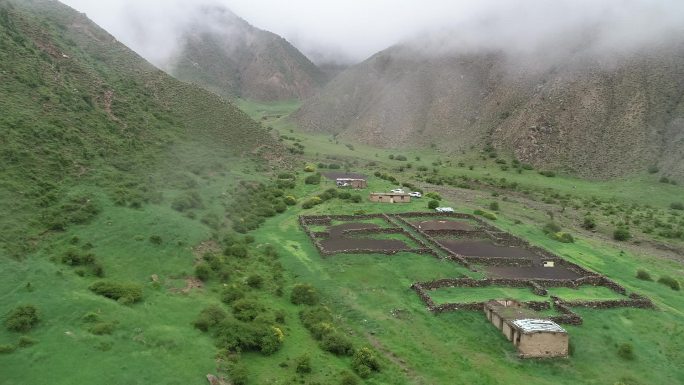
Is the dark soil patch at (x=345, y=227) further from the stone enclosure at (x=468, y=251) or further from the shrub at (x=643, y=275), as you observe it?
the shrub at (x=643, y=275)

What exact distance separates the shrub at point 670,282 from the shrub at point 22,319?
40.9 m

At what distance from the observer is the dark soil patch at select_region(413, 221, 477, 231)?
5038 centimetres

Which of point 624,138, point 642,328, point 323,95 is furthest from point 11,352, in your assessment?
point 323,95

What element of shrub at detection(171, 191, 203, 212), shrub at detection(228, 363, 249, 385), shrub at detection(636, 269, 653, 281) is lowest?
shrub at detection(636, 269, 653, 281)

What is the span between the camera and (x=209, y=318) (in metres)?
27.0

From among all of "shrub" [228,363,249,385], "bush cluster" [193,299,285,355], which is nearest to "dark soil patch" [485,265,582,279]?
"bush cluster" [193,299,285,355]

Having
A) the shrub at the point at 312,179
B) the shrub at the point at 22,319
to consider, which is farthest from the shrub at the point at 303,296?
the shrub at the point at 312,179

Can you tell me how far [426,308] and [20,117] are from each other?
3480 cm

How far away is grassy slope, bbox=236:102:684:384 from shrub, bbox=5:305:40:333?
51.8 feet

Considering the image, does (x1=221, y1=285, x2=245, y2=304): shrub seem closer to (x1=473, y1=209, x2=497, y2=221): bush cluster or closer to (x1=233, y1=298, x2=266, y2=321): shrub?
(x1=233, y1=298, x2=266, y2=321): shrub

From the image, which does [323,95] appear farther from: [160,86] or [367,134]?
[160,86]

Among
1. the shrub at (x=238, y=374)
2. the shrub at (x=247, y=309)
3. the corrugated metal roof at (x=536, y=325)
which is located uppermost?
the shrub at (x=247, y=309)

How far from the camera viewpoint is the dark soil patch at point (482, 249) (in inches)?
1714

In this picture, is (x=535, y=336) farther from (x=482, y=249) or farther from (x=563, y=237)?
(x=563, y=237)
